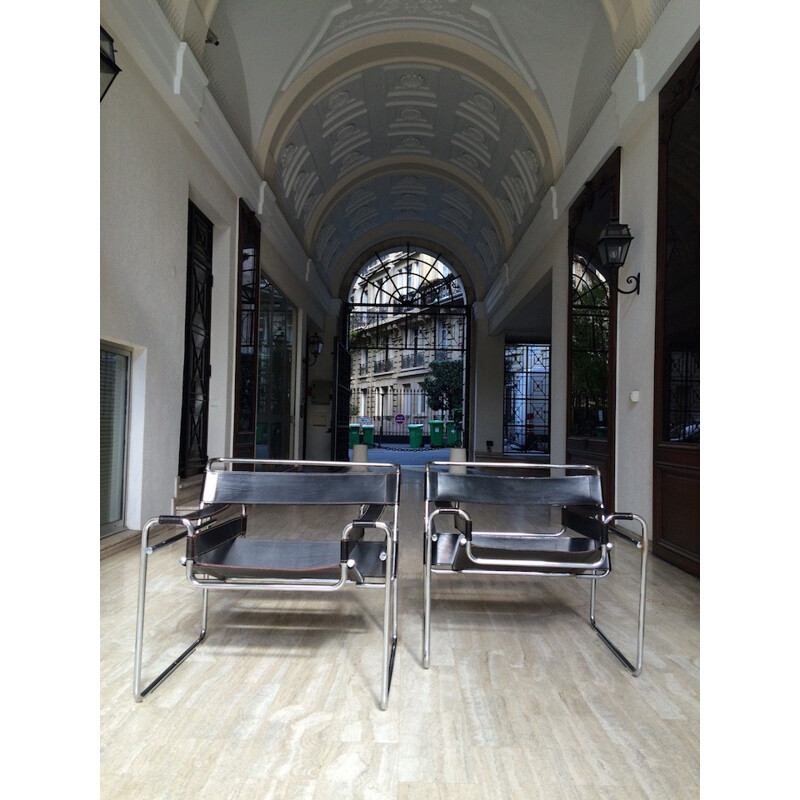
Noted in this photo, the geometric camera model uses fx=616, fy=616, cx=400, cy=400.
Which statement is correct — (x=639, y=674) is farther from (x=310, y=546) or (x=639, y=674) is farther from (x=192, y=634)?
(x=192, y=634)

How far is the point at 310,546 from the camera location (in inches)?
99.1

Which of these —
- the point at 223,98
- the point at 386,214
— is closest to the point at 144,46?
the point at 223,98

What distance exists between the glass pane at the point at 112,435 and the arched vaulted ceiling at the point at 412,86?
8.58 ft

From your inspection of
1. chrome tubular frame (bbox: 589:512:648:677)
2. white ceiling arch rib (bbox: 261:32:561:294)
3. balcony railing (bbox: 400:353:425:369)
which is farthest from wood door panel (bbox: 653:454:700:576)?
balcony railing (bbox: 400:353:425:369)

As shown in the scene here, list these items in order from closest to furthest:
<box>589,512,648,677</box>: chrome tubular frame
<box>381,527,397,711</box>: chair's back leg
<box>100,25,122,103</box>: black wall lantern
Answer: <box>381,527,397,711</box>: chair's back leg < <box>589,512,648,677</box>: chrome tubular frame < <box>100,25,122,103</box>: black wall lantern

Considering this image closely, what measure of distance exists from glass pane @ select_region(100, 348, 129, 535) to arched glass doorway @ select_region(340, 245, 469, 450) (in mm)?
12054

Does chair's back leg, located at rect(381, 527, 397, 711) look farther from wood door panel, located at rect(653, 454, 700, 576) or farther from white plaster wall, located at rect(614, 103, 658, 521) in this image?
A: white plaster wall, located at rect(614, 103, 658, 521)

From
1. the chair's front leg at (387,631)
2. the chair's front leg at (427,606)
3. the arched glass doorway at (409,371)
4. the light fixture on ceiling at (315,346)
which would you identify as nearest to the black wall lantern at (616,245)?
the chair's front leg at (427,606)

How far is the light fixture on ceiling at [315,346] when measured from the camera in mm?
13374

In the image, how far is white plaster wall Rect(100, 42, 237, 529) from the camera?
393 cm

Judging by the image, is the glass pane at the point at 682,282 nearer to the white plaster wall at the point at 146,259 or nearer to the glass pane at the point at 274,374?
the white plaster wall at the point at 146,259

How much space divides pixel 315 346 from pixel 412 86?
628 cm

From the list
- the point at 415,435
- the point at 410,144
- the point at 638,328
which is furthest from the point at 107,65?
the point at 415,435

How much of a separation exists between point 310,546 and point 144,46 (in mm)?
3576
